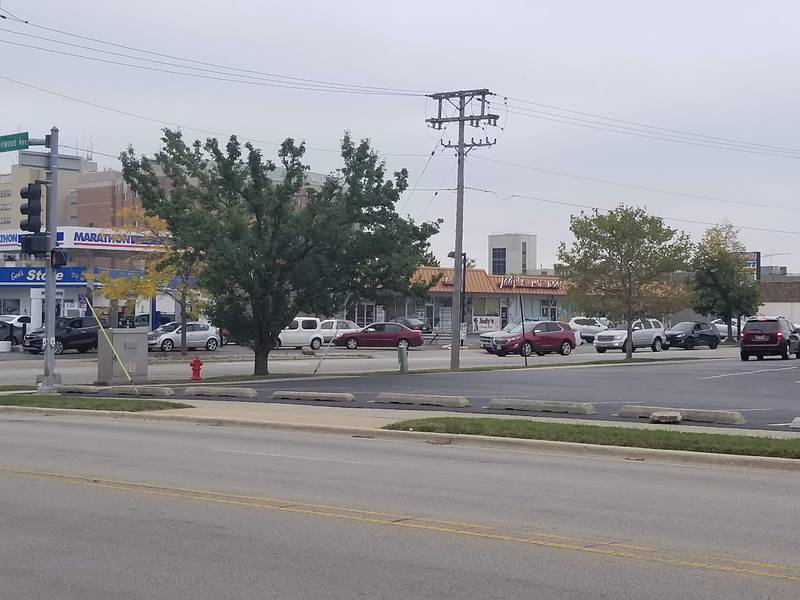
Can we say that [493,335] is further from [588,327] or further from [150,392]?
[150,392]

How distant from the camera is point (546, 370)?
36.4m

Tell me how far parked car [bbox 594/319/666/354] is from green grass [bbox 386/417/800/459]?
1448 inches

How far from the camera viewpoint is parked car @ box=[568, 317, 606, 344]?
70.1 metres

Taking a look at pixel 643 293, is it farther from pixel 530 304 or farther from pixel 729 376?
pixel 530 304

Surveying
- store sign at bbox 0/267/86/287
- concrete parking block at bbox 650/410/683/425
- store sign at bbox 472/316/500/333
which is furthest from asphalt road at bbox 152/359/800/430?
store sign at bbox 472/316/500/333

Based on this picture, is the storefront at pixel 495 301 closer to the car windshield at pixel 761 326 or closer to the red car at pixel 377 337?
the red car at pixel 377 337

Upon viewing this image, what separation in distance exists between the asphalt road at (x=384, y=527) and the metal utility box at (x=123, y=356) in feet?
49.3

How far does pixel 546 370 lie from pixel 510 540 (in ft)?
92.5

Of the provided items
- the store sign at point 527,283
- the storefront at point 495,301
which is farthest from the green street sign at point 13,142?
the store sign at point 527,283

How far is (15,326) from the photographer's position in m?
57.9

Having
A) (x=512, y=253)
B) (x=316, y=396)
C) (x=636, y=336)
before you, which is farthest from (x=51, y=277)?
(x=512, y=253)

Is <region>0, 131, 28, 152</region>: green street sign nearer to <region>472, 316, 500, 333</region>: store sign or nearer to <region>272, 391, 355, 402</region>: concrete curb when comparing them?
<region>272, 391, 355, 402</region>: concrete curb

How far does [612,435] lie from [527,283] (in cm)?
7134

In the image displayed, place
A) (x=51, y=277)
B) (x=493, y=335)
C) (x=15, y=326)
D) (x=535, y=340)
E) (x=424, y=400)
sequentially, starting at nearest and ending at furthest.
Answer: (x=424, y=400)
(x=51, y=277)
(x=535, y=340)
(x=493, y=335)
(x=15, y=326)
